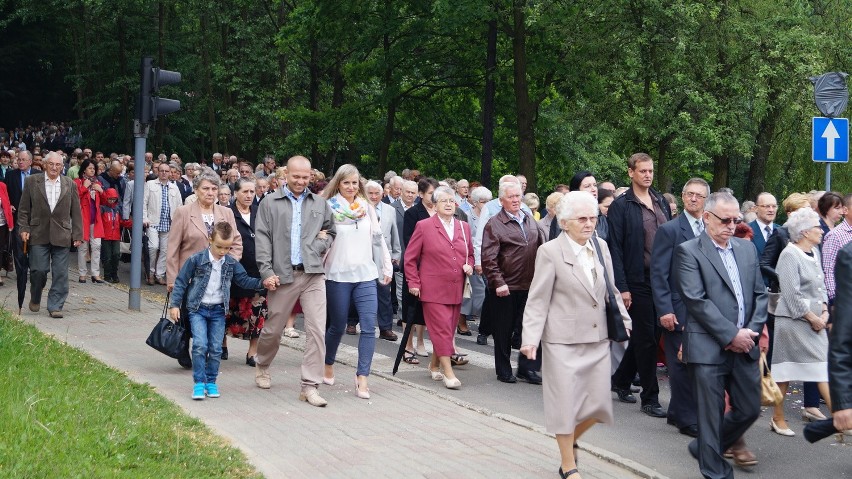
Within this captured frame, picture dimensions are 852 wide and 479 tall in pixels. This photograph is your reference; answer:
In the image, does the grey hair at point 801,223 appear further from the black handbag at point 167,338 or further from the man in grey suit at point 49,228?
the man in grey suit at point 49,228

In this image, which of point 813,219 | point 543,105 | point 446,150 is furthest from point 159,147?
point 813,219

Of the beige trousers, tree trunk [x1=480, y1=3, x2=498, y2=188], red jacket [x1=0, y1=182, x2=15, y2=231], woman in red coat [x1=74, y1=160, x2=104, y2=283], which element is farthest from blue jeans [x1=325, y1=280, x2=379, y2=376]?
tree trunk [x1=480, y1=3, x2=498, y2=188]

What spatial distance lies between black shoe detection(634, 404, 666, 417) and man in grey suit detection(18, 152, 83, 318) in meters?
8.24

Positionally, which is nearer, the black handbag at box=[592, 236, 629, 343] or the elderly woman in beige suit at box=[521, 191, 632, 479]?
the elderly woman in beige suit at box=[521, 191, 632, 479]

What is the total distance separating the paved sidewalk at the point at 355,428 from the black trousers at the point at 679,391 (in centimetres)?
115

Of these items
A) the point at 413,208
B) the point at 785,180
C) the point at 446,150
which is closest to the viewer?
the point at 413,208

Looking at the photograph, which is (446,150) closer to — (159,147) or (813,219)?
(159,147)

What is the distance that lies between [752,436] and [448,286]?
347 centimetres

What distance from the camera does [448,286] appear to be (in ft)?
37.7

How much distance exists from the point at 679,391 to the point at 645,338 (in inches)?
39.3

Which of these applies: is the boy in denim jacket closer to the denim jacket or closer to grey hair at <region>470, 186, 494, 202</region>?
the denim jacket

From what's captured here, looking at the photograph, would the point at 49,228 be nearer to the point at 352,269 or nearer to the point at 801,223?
the point at 352,269

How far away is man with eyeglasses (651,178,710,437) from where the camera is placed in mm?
9148

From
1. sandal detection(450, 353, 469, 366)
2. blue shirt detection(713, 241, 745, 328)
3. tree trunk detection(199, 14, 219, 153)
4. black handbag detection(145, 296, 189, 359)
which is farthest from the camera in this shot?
tree trunk detection(199, 14, 219, 153)
